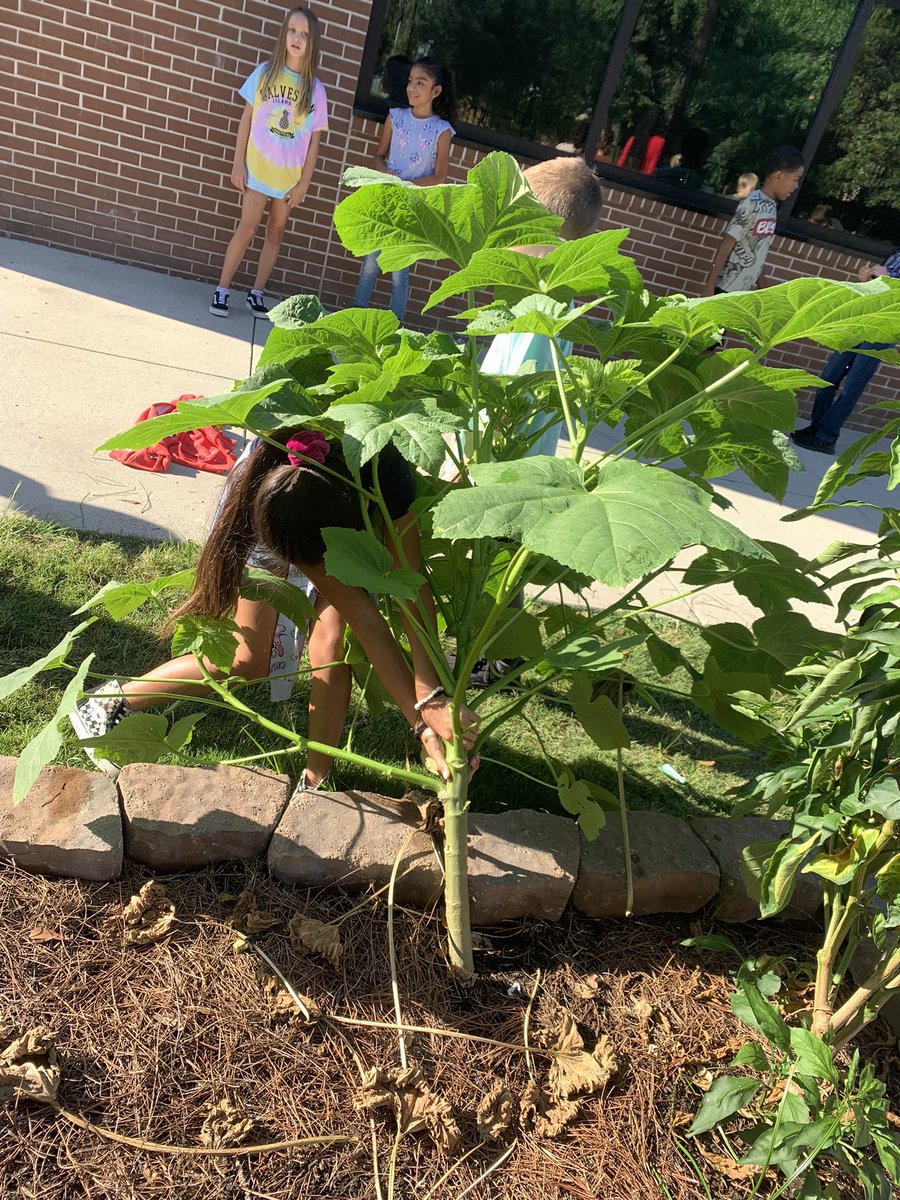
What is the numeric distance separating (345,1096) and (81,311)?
464cm

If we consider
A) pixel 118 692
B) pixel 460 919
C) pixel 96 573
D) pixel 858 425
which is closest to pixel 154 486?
pixel 96 573

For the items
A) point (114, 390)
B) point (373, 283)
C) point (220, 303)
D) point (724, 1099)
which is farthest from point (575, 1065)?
point (373, 283)

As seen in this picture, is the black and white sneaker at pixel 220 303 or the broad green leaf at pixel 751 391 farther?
the black and white sneaker at pixel 220 303

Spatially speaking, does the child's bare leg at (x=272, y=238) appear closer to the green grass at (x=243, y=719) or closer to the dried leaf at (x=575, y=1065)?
the green grass at (x=243, y=719)

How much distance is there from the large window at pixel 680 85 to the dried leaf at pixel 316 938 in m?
5.60

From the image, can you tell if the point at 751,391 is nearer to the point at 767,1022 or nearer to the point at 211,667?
the point at 767,1022

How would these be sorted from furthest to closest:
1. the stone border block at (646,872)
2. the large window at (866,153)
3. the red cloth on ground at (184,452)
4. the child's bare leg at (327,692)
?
the large window at (866,153) → the red cloth on ground at (184,452) → the child's bare leg at (327,692) → the stone border block at (646,872)

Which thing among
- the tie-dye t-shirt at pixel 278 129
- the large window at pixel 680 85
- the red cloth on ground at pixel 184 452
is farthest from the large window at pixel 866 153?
the red cloth on ground at pixel 184 452

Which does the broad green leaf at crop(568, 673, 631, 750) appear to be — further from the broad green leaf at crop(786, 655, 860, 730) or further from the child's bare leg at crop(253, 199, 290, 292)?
the child's bare leg at crop(253, 199, 290, 292)

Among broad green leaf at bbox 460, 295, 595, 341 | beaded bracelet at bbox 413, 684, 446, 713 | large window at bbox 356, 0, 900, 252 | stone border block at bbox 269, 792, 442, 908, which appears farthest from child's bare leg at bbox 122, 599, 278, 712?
large window at bbox 356, 0, 900, 252

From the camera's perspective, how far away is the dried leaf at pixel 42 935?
1.80m

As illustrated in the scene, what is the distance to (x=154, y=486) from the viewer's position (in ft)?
12.5

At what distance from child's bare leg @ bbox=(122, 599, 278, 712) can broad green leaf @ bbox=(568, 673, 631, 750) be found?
77 centimetres

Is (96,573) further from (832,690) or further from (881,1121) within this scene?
(881,1121)
